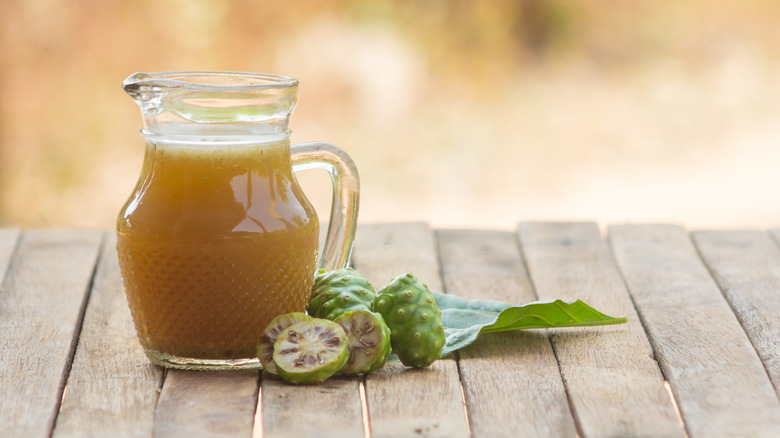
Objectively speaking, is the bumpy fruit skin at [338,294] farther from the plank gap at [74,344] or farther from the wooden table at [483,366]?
the plank gap at [74,344]

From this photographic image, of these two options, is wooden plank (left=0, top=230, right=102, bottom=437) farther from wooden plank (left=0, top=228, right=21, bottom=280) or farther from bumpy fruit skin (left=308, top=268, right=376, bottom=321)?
bumpy fruit skin (left=308, top=268, right=376, bottom=321)

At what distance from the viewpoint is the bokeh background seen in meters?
4.35

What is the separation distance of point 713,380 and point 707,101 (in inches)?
148

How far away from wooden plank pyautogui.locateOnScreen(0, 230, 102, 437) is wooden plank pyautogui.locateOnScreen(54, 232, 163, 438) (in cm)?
2

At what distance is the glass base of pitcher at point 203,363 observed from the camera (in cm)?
123

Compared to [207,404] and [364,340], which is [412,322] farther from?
[207,404]

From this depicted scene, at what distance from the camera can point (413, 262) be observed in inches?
72.2

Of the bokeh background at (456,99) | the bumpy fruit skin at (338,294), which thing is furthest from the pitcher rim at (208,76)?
the bokeh background at (456,99)

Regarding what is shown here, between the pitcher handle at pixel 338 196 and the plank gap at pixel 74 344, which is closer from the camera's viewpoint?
the plank gap at pixel 74 344

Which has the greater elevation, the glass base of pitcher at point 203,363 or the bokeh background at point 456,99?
the glass base of pitcher at point 203,363

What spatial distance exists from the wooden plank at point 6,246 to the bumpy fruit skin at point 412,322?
2.63ft

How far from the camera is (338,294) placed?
127cm

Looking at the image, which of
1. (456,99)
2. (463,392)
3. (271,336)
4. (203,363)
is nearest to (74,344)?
(203,363)

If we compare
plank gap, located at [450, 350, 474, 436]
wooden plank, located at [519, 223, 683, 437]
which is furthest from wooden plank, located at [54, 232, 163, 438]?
wooden plank, located at [519, 223, 683, 437]
